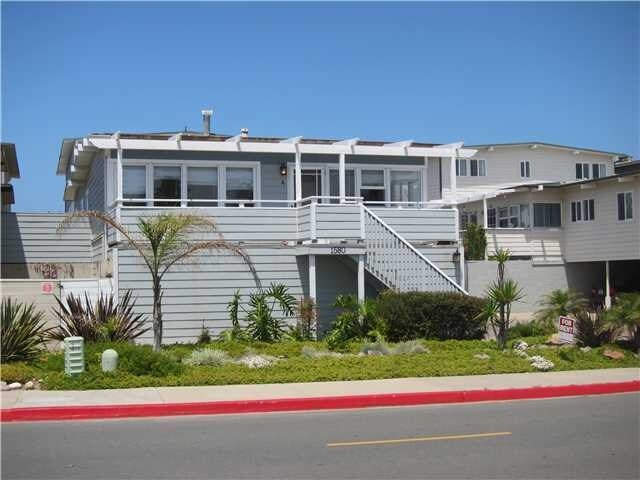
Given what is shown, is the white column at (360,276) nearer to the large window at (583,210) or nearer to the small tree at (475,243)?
the small tree at (475,243)

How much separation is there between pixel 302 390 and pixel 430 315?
676 centimetres

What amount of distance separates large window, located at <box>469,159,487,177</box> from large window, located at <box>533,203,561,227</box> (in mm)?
8540

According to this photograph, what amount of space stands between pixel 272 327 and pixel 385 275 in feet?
11.6

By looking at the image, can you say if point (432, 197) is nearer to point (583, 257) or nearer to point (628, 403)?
point (583, 257)

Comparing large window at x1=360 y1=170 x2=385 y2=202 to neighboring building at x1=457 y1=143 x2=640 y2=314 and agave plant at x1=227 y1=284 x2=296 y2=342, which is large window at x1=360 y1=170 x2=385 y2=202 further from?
neighboring building at x1=457 y1=143 x2=640 y2=314

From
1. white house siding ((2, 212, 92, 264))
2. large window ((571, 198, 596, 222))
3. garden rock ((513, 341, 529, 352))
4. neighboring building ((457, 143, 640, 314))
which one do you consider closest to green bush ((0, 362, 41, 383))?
garden rock ((513, 341, 529, 352))

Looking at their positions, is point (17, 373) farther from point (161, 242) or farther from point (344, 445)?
point (344, 445)

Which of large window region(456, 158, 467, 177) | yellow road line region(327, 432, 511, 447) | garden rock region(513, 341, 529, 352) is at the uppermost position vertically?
large window region(456, 158, 467, 177)

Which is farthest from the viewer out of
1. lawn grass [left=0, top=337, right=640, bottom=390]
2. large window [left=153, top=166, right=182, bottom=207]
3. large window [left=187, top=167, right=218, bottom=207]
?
large window [left=187, top=167, right=218, bottom=207]

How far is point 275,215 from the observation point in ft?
74.7

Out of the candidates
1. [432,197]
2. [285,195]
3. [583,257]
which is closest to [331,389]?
[285,195]

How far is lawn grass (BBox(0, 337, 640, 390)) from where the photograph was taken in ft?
46.8

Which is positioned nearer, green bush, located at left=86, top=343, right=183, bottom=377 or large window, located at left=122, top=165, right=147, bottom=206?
green bush, located at left=86, top=343, right=183, bottom=377

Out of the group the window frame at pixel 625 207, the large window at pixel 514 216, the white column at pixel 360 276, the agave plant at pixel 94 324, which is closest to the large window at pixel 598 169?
the large window at pixel 514 216
